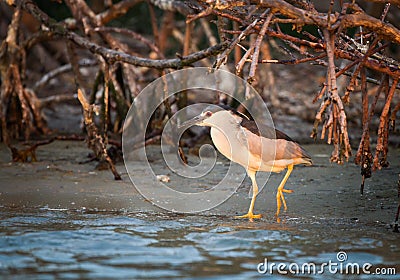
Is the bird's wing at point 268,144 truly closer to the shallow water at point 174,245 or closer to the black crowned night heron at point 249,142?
the black crowned night heron at point 249,142

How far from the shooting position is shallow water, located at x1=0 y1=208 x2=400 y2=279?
414 cm

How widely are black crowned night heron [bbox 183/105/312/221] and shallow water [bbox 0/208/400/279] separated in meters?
0.40

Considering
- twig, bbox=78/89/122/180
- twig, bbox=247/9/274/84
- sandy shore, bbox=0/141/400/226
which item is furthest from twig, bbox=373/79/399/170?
twig, bbox=78/89/122/180

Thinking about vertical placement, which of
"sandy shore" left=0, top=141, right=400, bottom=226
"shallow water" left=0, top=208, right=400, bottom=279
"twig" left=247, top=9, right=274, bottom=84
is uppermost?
"twig" left=247, top=9, right=274, bottom=84

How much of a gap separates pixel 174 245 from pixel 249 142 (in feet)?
3.26

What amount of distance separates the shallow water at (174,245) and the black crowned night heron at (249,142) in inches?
15.9

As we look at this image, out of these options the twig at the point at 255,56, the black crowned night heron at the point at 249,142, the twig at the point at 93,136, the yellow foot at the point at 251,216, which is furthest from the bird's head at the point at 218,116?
the twig at the point at 93,136

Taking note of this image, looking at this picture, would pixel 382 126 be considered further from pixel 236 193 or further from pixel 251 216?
pixel 236 193

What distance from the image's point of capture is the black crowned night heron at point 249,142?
5.20 meters

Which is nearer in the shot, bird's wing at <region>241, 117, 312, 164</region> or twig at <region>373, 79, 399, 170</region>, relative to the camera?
twig at <region>373, 79, 399, 170</region>

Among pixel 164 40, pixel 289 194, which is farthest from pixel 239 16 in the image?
pixel 164 40

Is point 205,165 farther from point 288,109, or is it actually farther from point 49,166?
point 288,109

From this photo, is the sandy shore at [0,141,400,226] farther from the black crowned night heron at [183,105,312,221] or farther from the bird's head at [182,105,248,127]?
the bird's head at [182,105,248,127]

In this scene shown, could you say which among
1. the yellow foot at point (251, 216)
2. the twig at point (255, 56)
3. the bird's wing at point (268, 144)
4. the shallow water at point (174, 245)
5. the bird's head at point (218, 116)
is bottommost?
the shallow water at point (174, 245)
